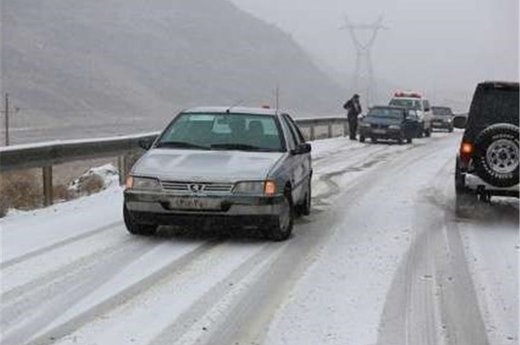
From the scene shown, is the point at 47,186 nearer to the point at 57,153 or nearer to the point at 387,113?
the point at 57,153

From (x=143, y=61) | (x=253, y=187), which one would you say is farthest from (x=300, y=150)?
(x=143, y=61)

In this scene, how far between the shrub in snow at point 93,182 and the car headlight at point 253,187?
5.52 metres

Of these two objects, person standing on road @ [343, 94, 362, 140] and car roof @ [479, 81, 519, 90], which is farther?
person standing on road @ [343, 94, 362, 140]

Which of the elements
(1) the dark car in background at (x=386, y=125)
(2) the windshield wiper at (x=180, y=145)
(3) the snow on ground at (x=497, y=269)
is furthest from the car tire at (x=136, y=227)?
(1) the dark car in background at (x=386, y=125)

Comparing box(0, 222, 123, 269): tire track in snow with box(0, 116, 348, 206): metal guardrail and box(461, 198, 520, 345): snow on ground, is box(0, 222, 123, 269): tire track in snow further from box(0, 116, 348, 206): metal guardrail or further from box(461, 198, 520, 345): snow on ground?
box(461, 198, 520, 345): snow on ground

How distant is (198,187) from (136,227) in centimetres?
94

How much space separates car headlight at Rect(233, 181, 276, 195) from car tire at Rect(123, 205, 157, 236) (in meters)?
1.07

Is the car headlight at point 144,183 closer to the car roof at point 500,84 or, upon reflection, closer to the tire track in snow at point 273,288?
the tire track in snow at point 273,288

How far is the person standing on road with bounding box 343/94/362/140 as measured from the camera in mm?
30641

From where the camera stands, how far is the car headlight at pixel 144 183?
8679mm

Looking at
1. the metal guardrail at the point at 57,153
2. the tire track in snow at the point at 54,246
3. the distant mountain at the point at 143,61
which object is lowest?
the tire track in snow at the point at 54,246

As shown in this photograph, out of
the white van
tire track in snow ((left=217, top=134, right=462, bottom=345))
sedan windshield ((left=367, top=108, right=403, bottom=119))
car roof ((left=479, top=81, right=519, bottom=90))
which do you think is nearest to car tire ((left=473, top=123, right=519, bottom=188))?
car roof ((left=479, top=81, right=519, bottom=90))

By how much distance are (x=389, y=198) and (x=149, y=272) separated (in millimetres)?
6401

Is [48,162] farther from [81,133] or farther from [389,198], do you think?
[81,133]
